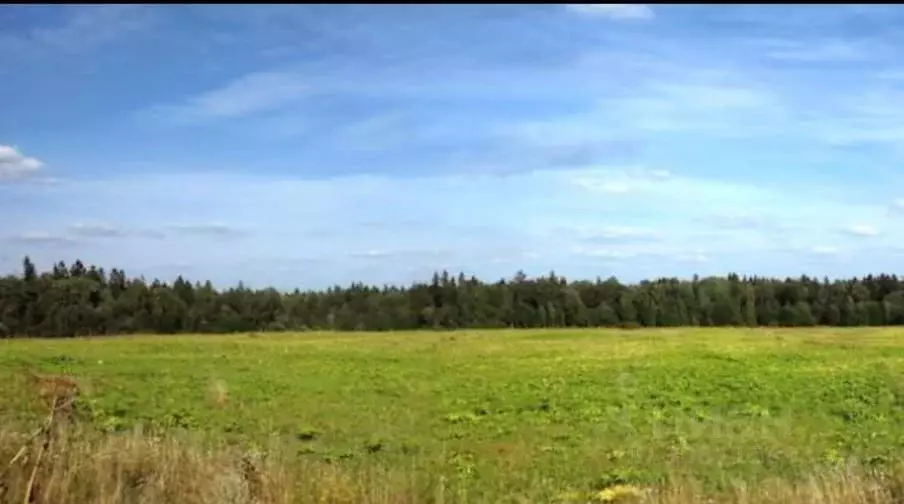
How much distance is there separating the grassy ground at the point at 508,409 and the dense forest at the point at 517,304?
16.3 m

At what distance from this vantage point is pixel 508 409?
22.5m

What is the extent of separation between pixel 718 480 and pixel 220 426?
31.0ft

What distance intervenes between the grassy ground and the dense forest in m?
16.3

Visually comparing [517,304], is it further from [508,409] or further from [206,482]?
[206,482]

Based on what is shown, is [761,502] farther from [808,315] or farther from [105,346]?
[808,315]

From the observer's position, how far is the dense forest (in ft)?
184

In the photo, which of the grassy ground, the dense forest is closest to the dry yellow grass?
the grassy ground

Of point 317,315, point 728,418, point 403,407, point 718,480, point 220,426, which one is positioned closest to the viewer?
point 718,480

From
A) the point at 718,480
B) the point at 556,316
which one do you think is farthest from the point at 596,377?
the point at 556,316

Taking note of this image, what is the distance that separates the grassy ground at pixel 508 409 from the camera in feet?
41.8

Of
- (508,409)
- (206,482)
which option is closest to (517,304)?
(508,409)

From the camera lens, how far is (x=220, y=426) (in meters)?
18.2

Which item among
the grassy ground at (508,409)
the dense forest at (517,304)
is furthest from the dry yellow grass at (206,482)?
the dense forest at (517,304)

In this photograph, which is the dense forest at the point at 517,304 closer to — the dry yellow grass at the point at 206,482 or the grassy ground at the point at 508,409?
the grassy ground at the point at 508,409
